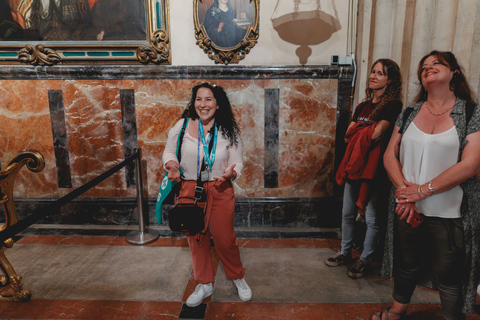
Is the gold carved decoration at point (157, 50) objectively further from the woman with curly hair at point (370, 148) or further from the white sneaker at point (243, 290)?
the white sneaker at point (243, 290)

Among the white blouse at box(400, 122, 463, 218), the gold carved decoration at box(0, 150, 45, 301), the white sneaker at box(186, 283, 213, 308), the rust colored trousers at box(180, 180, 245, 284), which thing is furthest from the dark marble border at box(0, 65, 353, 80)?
the white sneaker at box(186, 283, 213, 308)

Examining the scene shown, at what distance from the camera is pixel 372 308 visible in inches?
96.3

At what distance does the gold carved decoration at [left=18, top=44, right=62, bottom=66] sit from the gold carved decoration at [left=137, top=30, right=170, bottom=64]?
102 cm

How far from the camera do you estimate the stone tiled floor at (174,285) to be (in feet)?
7.97

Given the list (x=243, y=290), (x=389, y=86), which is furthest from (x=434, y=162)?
(x=243, y=290)

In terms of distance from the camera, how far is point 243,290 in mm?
2572

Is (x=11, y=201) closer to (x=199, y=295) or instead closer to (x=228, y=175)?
(x=199, y=295)

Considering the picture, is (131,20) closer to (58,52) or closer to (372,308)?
(58,52)

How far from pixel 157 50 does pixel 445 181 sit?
3.16 m

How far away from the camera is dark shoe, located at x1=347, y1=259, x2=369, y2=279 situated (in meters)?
2.85

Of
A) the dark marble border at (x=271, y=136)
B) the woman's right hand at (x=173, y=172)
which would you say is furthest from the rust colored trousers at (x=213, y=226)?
the dark marble border at (x=271, y=136)

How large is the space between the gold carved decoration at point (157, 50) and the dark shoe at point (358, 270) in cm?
299

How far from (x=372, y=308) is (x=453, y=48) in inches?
83.7

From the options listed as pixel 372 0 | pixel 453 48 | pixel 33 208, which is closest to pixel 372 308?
pixel 453 48
